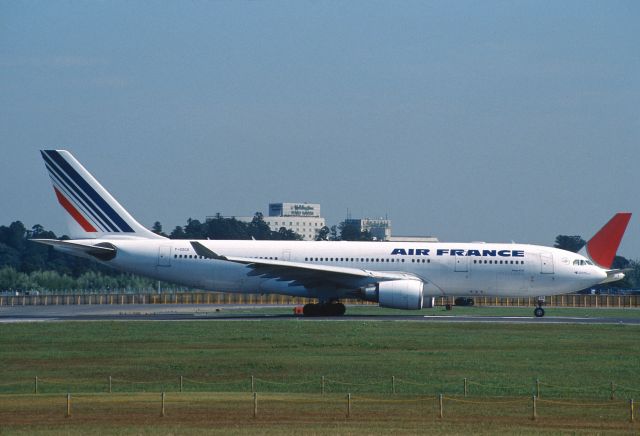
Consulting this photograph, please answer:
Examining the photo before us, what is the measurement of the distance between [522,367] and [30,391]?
54.3 ft

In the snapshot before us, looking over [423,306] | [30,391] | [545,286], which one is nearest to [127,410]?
[30,391]

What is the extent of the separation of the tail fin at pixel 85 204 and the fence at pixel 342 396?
29752 millimetres

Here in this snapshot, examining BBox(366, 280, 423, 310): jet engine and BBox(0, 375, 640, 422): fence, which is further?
BBox(366, 280, 423, 310): jet engine

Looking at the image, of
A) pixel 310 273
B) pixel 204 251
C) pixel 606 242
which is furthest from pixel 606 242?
pixel 204 251

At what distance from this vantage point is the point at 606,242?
7819 centimetres

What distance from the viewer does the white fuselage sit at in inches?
2448

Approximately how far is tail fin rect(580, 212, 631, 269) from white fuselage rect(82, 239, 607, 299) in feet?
48.7

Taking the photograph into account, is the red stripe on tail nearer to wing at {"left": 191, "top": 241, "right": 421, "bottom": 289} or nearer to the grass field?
wing at {"left": 191, "top": 241, "right": 421, "bottom": 289}

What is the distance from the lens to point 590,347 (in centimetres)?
4516

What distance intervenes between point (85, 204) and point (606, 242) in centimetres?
3650

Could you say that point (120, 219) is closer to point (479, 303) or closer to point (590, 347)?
point (590, 347)

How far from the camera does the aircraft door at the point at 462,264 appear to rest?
62.0 metres

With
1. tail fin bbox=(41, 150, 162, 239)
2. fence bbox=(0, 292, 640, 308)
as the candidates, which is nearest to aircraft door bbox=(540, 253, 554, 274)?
Result: tail fin bbox=(41, 150, 162, 239)

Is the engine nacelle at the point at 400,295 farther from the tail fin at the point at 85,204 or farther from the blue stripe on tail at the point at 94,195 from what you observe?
the blue stripe on tail at the point at 94,195
